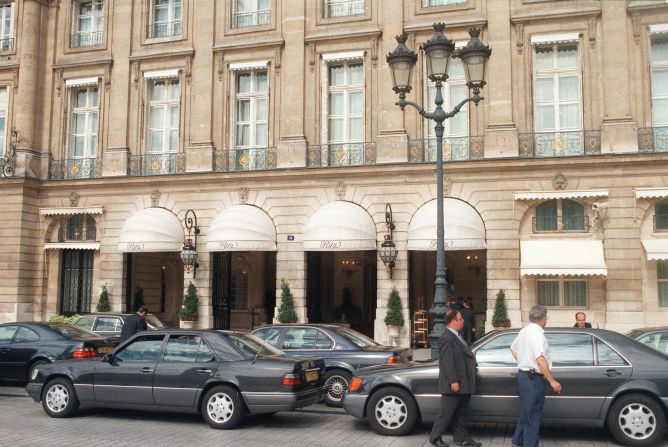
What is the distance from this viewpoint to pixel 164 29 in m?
26.1

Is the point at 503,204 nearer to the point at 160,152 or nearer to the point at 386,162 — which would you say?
the point at 386,162

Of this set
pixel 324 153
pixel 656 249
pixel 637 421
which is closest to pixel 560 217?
pixel 656 249

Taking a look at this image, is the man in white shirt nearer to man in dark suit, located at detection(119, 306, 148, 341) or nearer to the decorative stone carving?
man in dark suit, located at detection(119, 306, 148, 341)

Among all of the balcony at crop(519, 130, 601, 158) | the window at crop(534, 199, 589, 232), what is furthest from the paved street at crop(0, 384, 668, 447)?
the balcony at crop(519, 130, 601, 158)

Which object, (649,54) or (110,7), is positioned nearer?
(649,54)

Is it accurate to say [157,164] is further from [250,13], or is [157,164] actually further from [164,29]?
[250,13]

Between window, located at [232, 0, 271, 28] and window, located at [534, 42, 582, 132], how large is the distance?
9501mm

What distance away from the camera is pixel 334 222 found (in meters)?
22.0

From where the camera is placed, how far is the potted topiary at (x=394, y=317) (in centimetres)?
2150

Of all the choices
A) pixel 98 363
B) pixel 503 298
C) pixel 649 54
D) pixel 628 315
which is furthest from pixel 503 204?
pixel 98 363

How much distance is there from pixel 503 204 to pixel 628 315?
4.74 meters

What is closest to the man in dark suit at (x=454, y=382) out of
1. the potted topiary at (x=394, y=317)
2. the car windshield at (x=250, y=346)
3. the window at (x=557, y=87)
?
the car windshield at (x=250, y=346)

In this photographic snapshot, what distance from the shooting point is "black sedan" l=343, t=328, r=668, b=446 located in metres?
9.35

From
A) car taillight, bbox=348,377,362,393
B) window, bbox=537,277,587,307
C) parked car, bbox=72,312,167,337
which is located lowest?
car taillight, bbox=348,377,362,393
